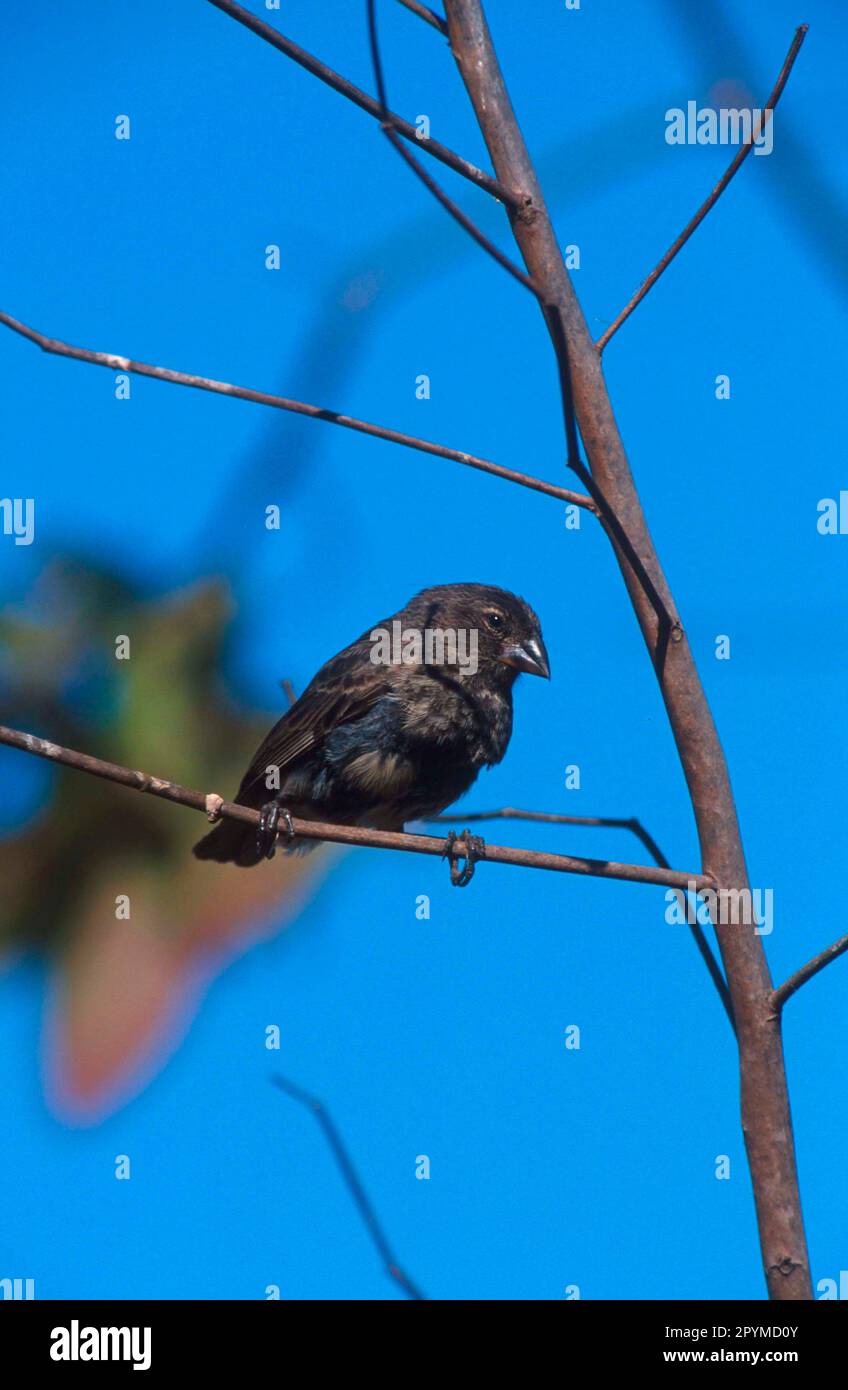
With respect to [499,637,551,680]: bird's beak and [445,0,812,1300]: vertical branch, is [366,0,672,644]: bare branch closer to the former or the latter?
[445,0,812,1300]: vertical branch

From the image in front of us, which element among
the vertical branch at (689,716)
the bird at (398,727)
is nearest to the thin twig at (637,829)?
the vertical branch at (689,716)

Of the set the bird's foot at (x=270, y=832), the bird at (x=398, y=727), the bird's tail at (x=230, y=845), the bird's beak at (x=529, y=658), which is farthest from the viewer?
the bird's beak at (x=529, y=658)

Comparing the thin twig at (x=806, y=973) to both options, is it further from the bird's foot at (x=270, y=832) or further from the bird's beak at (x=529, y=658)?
the bird's beak at (x=529, y=658)

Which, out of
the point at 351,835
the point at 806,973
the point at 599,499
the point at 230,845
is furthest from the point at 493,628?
the point at 806,973

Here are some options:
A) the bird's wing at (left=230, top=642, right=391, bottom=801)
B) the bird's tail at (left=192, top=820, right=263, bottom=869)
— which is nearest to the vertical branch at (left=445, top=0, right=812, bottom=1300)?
the bird's wing at (left=230, top=642, right=391, bottom=801)

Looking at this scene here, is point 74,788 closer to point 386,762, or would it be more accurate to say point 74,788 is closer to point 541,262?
point 386,762

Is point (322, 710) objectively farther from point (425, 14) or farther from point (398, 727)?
point (425, 14)
